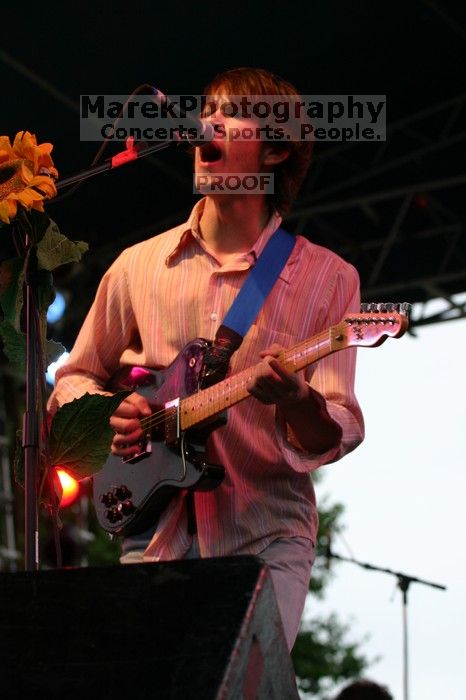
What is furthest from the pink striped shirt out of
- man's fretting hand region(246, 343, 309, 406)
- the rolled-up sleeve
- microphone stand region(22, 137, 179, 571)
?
microphone stand region(22, 137, 179, 571)

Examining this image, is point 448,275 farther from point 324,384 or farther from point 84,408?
point 84,408

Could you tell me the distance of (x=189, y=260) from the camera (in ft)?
10.3

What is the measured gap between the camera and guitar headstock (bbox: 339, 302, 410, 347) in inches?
109

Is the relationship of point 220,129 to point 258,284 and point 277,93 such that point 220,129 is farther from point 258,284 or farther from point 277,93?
point 258,284

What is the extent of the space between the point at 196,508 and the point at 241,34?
3697mm

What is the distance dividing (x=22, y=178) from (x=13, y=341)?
12.0 inches

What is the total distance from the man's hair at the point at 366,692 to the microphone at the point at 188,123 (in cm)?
245

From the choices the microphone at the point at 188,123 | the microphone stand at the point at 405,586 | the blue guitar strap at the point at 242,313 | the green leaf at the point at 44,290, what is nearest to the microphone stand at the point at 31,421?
the green leaf at the point at 44,290

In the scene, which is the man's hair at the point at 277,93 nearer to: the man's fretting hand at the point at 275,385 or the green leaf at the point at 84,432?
the man's fretting hand at the point at 275,385

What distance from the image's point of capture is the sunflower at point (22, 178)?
7.32ft

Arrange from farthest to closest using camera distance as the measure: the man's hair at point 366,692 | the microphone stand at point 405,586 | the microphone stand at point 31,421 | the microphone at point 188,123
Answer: the microphone stand at point 405,586 → the man's hair at point 366,692 → the microphone at point 188,123 → the microphone stand at point 31,421

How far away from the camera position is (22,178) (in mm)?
2248

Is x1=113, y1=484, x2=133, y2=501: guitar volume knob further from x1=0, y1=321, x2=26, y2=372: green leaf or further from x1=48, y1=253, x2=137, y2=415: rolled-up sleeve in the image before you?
x1=0, y1=321, x2=26, y2=372: green leaf

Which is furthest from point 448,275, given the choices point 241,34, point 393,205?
point 241,34
